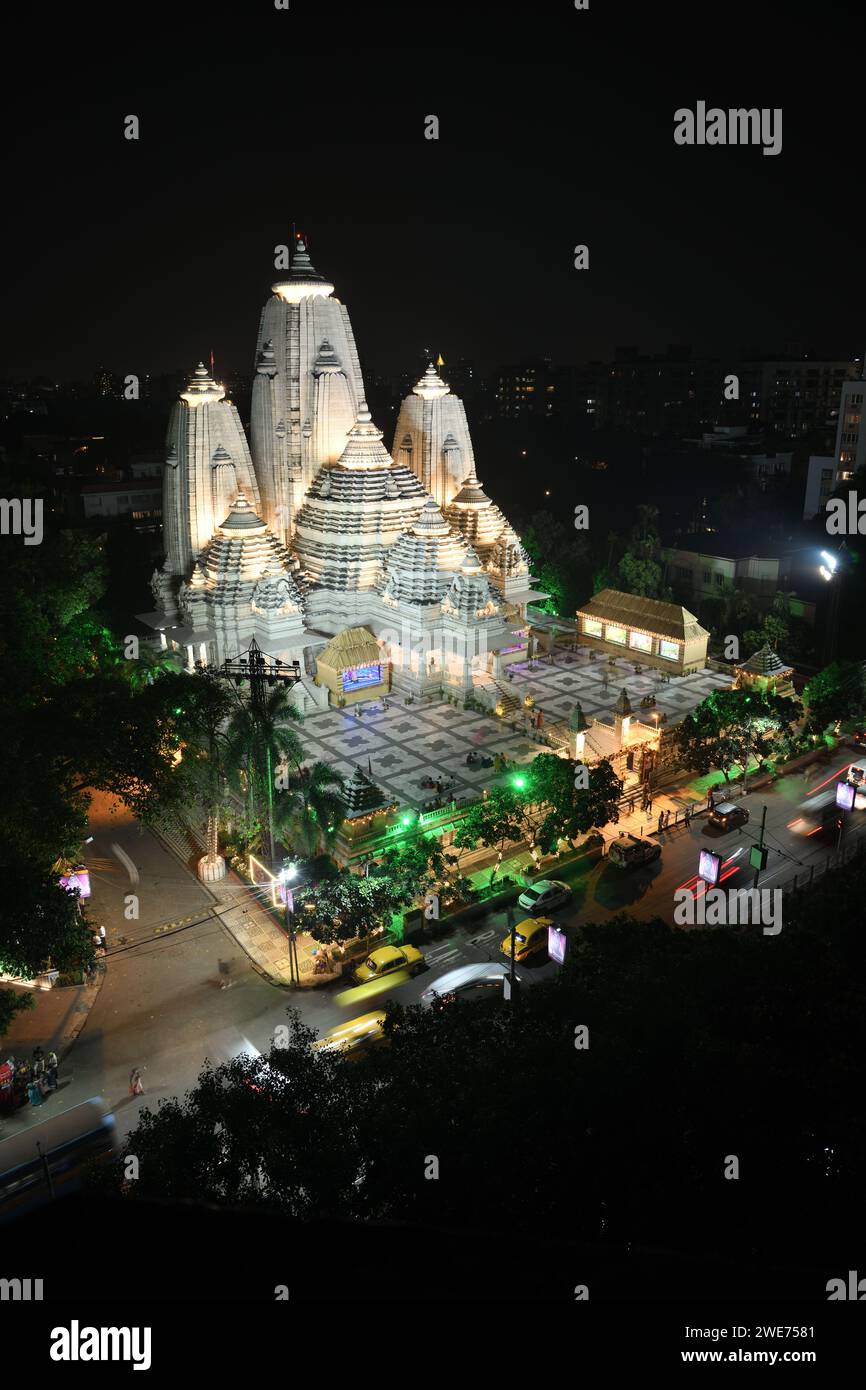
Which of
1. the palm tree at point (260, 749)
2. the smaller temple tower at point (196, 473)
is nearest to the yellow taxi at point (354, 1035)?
the palm tree at point (260, 749)

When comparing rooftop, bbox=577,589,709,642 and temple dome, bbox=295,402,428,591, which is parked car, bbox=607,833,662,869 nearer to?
rooftop, bbox=577,589,709,642

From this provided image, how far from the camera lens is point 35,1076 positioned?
16.6 metres

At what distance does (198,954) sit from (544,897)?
7.74m

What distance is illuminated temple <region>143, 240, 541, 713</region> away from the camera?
3369cm

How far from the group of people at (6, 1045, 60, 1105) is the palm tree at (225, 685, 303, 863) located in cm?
659

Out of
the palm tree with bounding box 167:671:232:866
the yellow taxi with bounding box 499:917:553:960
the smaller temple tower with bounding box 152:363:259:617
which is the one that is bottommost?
the yellow taxi with bounding box 499:917:553:960

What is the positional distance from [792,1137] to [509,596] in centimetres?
3074

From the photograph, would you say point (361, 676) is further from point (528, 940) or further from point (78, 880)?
point (528, 940)

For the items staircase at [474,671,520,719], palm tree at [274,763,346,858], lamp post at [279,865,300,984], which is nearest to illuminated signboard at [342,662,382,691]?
staircase at [474,671,520,719]

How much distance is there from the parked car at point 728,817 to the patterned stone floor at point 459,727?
6.12 m

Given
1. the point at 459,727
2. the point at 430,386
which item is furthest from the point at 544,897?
the point at 430,386

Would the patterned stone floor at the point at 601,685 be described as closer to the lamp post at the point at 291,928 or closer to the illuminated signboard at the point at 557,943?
the illuminated signboard at the point at 557,943

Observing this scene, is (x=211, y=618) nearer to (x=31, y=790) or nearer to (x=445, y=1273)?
(x=31, y=790)
